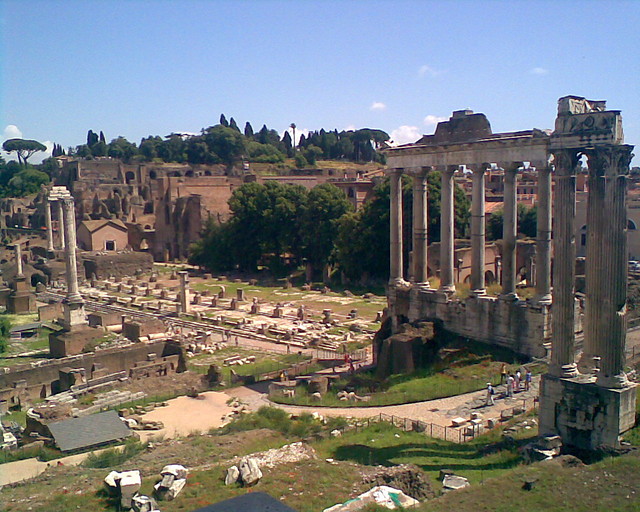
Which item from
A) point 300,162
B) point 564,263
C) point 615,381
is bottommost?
point 615,381

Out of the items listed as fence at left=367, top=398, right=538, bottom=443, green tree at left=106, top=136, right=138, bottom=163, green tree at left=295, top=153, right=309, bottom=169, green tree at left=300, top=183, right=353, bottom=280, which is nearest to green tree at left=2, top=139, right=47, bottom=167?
green tree at left=106, top=136, right=138, bottom=163

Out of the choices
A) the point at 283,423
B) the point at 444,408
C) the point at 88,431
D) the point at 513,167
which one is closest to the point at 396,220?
the point at 513,167

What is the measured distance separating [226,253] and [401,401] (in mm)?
37587

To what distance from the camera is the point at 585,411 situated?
12500 mm

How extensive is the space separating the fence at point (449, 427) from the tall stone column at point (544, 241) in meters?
3.64

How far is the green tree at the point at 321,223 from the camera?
47.9 meters

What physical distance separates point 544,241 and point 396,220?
594 centimetres

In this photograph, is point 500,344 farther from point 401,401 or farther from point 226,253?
point 226,253

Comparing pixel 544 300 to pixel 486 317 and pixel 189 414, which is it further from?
pixel 189 414

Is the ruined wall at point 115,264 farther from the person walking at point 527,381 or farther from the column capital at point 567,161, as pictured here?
the column capital at point 567,161

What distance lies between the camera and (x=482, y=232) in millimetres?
20391

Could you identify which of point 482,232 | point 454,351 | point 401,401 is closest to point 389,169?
point 482,232

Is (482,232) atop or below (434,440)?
atop

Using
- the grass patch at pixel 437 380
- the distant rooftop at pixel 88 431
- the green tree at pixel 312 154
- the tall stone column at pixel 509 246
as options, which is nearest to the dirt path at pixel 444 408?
the grass patch at pixel 437 380
